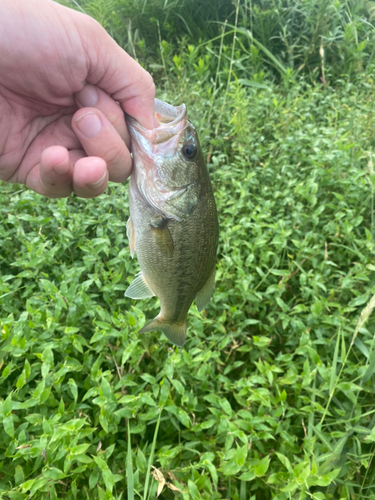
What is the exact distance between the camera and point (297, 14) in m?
5.50

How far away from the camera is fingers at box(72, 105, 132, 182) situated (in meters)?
1.36

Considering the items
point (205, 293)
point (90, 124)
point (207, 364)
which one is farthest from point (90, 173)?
point (207, 364)

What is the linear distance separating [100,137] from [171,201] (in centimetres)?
38

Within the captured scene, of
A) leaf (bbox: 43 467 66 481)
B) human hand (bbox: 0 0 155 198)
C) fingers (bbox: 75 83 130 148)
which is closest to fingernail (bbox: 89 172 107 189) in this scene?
human hand (bbox: 0 0 155 198)

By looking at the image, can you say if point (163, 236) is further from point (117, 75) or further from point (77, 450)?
point (77, 450)

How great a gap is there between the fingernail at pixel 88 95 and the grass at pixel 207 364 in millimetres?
1089

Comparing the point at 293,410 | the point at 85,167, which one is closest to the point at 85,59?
the point at 85,167

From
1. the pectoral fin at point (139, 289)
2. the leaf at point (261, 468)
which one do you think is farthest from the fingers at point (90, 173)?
the leaf at point (261, 468)

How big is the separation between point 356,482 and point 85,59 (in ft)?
7.98

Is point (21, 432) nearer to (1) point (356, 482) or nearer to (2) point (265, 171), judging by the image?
(1) point (356, 482)

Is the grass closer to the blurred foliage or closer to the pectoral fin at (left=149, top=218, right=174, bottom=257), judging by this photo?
the pectoral fin at (left=149, top=218, right=174, bottom=257)

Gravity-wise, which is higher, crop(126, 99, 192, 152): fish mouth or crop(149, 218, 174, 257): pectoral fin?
crop(126, 99, 192, 152): fish mouth

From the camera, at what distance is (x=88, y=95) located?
56.7 inches

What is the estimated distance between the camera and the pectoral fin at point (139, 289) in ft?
5.39
